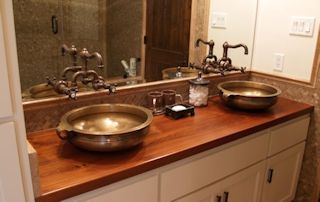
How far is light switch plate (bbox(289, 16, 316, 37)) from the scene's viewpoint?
1.77m

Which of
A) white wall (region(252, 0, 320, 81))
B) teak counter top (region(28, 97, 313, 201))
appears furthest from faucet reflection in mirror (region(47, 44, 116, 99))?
white wall (region(252, 0, 320, 81))

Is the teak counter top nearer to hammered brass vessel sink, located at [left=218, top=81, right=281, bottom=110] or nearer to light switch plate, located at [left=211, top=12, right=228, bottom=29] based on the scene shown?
hammered brass vessel sink, located at [left=218, top=81, right=281, bottom=110]

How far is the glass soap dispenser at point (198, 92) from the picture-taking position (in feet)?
5.68

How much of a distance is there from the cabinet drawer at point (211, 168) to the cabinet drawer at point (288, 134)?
67 millimetres

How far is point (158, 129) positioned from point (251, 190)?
67 centimetres

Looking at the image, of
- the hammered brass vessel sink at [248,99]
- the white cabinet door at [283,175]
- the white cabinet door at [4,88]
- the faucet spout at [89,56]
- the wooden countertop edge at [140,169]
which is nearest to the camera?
the white cabinet door at [4,88]

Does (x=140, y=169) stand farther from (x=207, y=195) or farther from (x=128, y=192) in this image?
(x=207, y=195)

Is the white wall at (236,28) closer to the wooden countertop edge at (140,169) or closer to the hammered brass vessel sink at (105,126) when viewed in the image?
the wooden countertop edge at (140,169)

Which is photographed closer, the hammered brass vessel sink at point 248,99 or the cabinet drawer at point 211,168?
the cabinet drawer at point 211,168

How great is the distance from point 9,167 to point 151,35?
44.7 inches

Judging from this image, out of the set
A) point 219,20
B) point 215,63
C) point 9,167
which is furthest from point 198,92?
point 9,167

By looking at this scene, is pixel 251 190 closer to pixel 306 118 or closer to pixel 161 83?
pixel 306 118

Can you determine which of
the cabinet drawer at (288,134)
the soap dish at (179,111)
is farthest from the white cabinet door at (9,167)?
the cabinet drawer at (288,134)

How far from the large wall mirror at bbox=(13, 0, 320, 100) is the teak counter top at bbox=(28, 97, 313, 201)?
1.01 ft
